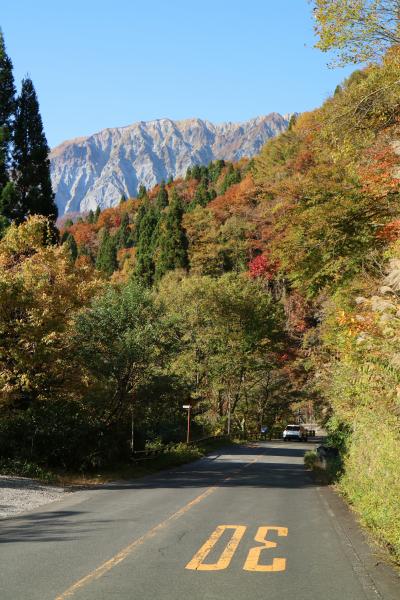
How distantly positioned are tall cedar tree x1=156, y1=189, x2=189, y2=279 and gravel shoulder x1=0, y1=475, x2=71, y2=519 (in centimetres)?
5587

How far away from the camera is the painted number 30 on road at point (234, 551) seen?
7367mm

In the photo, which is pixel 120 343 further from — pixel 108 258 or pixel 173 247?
pixel 108 258

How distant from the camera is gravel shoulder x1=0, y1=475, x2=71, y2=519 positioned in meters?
12.5

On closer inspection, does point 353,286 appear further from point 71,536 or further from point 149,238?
point 149,238

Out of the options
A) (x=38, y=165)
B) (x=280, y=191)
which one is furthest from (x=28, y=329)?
(x=38, y=165)

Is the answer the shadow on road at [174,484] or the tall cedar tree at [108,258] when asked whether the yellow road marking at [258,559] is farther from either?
the tall cedar tree at [108,258]

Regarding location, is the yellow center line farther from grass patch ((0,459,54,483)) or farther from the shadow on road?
grass patch ((0,459,54,483))

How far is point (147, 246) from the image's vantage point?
86.0 m

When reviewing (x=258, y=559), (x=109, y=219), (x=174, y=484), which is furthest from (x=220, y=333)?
(x=109, y=219)

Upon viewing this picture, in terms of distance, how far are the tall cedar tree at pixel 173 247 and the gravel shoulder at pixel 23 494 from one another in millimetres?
55867

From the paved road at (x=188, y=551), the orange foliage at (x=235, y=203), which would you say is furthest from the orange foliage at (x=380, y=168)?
the orange foliage at (x=235, y=203)

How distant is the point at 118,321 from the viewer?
22.5 metres

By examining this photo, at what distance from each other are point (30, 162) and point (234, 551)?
3525 centimetres

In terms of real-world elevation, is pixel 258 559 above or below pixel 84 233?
below
